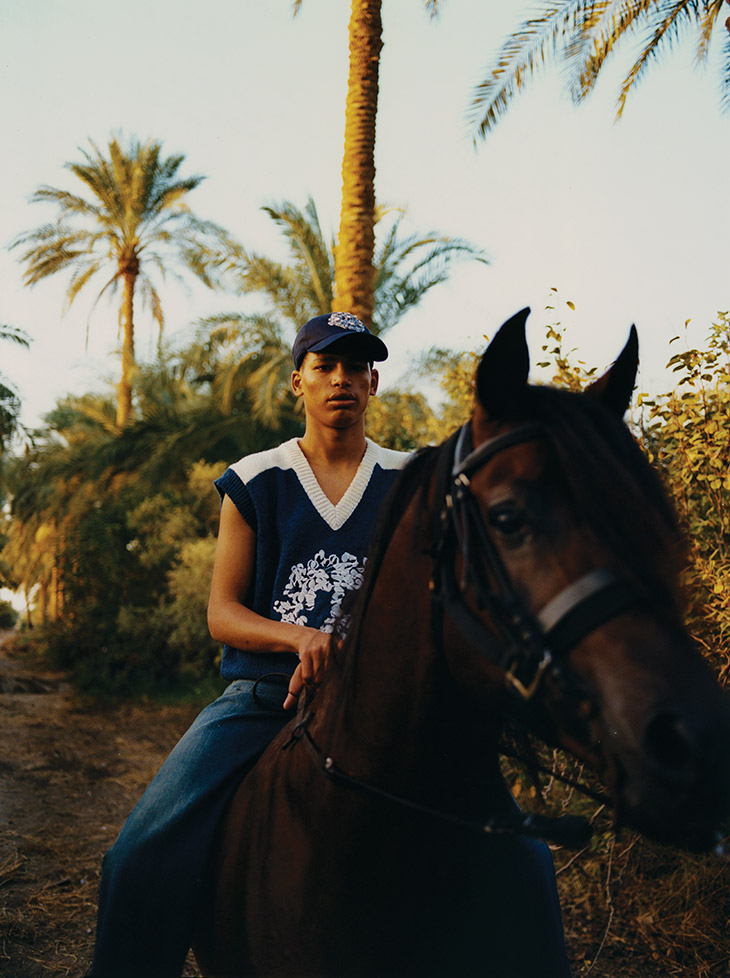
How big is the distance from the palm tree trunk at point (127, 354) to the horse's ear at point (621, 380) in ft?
64.7

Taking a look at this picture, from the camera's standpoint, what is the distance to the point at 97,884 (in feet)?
19.9

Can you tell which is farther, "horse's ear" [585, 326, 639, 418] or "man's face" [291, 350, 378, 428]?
"man's face" [291, 350, 378, 428]

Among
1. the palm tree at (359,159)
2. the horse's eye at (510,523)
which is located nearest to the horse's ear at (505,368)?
the horse's eye at (510,523)

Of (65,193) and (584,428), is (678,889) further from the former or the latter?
(65,193)

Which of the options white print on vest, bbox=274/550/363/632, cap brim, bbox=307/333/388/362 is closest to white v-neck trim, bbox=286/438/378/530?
white print on vest, bbox=274/550/363/632

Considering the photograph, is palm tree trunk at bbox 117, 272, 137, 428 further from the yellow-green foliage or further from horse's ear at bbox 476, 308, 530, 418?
horse's ear at bbox 476, 308, 530, 418

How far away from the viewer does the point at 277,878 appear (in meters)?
1.90

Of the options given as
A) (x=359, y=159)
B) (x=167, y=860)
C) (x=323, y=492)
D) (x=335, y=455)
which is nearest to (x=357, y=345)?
(x=335, y=455)

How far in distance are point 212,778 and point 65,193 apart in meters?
22.5

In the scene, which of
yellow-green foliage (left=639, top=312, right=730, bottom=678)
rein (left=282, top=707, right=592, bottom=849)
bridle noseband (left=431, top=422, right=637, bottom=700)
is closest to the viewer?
bridle noseband (left=431, top=422, right=637, bottom=700)

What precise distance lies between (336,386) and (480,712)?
1.30m

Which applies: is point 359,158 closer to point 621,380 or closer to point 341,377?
point 341,377

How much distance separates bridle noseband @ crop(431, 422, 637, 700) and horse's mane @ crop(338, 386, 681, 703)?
46mm

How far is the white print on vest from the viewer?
2416mm
